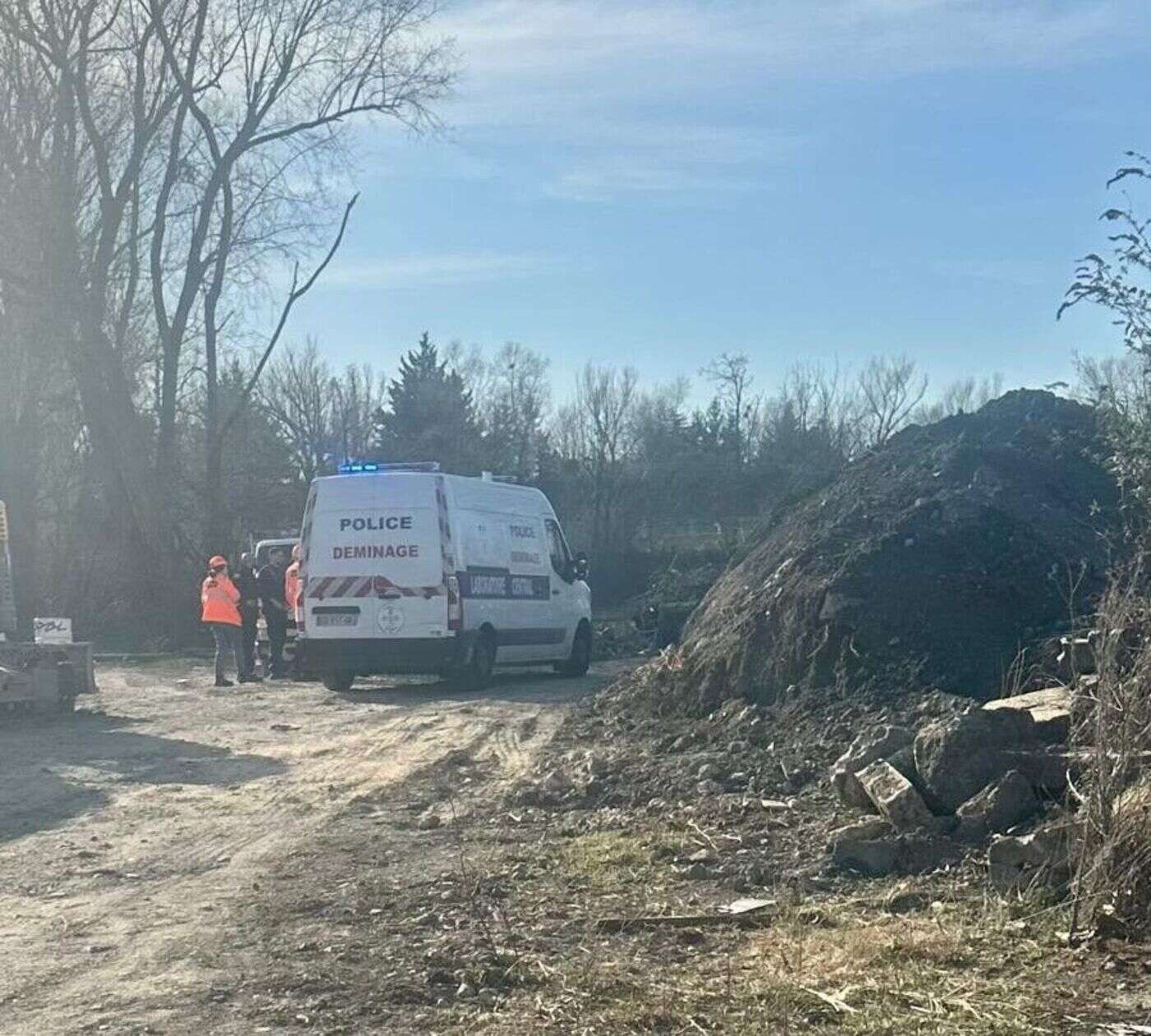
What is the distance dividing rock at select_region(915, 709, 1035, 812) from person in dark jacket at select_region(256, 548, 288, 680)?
15.3 m

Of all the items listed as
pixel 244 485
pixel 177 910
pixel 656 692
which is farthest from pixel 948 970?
pixel 244 485

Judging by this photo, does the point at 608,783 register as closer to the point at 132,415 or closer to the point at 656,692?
the point at 656,692

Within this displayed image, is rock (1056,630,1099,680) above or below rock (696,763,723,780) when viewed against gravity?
above

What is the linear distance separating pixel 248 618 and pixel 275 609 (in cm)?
41

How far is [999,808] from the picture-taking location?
7965mm

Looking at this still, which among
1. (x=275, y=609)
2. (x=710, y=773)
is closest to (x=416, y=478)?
(x=275, y=609)

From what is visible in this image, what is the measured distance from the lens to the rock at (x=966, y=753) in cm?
829

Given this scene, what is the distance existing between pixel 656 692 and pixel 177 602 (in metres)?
22.3

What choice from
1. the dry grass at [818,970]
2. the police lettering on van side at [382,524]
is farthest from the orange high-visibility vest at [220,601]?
the dry grass at [818,970]

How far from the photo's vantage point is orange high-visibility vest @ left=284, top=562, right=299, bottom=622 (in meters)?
19.6

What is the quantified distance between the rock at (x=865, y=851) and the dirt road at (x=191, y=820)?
8.21ft

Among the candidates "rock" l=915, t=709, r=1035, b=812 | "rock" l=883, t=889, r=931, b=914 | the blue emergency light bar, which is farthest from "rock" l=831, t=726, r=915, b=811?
the blue emergency light bar

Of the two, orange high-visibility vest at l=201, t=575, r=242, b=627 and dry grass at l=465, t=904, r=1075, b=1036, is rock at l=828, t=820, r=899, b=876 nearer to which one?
dry grass at l=465, t=904, r=1075, b=1036

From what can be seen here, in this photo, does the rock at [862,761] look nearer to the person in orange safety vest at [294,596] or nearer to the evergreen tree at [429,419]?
the person in orange safety vest at [294,596]
